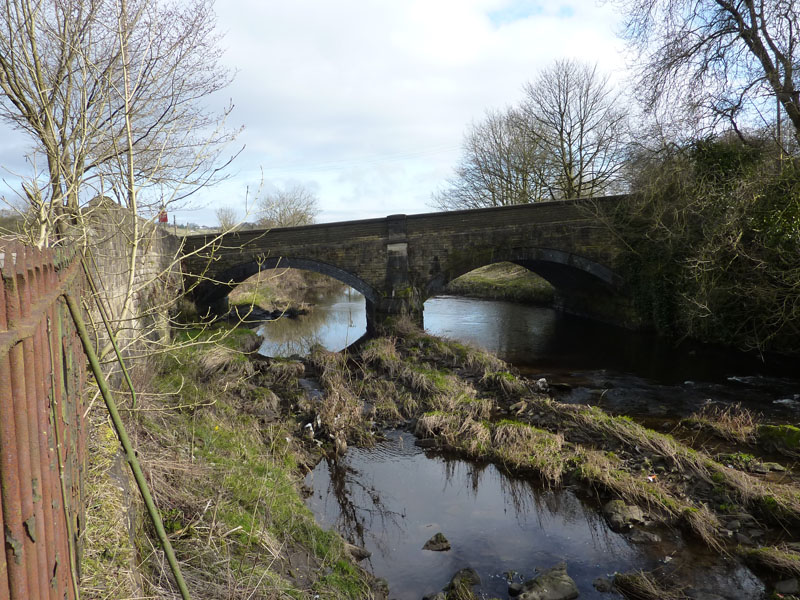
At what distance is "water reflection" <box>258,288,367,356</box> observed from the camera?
15.0 meters

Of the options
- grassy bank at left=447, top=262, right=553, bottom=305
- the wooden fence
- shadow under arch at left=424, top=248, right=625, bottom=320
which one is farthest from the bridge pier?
the wooden fence

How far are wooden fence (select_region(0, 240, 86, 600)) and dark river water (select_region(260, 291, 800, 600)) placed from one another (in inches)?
133

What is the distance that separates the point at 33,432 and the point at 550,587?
4.25 metres

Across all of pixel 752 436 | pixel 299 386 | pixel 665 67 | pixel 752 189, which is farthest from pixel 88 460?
pixel 665 67

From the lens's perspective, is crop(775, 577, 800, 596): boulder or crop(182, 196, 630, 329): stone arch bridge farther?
crop(182, 196, 630, 329): stone arch bridge

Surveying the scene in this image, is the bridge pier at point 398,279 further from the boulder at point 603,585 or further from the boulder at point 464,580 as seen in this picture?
the boulder at point 603,585

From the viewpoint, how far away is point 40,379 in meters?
1.67

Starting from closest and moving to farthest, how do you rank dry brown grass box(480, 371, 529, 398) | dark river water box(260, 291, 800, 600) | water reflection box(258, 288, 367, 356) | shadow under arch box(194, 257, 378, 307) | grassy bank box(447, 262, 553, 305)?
dark river water box(260, 291, 800, 600)
dry brown grass box(480, 371, 529, 398)
water reflection box(258, 288, 367, 356)
shadow under arch box(194, 257, 378, 307)
grassy bank box(447, 262, 553, 305)

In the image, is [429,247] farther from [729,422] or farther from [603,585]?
[603,585]

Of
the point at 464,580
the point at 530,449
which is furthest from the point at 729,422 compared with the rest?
the point at 464,580

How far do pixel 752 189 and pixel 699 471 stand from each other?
7.02 meters

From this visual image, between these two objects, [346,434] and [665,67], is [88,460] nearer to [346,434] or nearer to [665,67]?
[346,434]

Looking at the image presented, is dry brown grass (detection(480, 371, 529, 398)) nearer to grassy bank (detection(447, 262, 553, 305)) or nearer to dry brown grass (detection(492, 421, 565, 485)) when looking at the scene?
dry brown grass (detection(492, 421, 565, 485))

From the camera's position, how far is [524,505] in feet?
19.9
